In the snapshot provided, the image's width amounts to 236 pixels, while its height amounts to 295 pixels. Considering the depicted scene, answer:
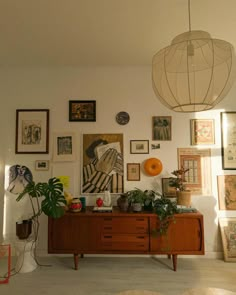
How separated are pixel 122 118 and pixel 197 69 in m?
1.88

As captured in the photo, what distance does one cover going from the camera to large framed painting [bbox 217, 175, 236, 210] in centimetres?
285

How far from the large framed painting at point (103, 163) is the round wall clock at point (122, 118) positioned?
17cm

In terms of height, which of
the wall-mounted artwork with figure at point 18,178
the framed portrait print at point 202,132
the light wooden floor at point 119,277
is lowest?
the light wooden floor at point 119,277

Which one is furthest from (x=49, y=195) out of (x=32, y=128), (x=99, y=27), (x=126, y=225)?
(x=99, y=27)

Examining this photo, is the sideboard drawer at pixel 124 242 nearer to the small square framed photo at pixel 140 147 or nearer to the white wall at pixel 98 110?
the white wall at pixel 98 110

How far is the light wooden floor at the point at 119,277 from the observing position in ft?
6.92

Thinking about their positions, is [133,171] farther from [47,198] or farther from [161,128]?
[47,198]

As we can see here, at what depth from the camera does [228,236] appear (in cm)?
277

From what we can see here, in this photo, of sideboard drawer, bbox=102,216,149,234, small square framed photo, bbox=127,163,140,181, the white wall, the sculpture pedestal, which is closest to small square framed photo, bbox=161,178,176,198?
the white wall

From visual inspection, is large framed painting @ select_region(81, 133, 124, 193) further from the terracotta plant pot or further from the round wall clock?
the terracotta plant pot

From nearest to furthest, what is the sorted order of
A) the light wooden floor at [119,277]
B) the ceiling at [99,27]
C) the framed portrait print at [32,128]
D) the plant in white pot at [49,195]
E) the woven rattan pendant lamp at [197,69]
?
the woven rattan pendant lamp at [197,69] < the ceiling at [99,27] < the light wooden floor at [119,277] < the plant in white pot at [49,195] < the framed portrait print at [32,128]

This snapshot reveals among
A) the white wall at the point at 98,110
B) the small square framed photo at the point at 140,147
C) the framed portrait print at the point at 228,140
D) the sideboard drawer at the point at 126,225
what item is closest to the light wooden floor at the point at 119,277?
the sideboard drawer at the point at 126,225

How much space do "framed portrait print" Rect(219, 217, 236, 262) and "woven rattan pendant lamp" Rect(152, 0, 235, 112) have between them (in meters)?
2.17

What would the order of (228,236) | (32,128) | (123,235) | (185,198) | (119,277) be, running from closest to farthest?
(119,277)
(123,235)
(185,198)
(228,236)
(32,128)
